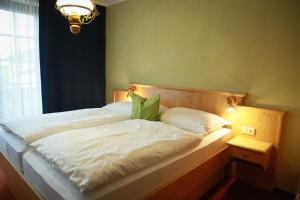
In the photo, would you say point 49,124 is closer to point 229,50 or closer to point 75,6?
point 75,6

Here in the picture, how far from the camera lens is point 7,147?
6.58 feet

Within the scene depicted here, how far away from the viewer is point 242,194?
2.29 meters

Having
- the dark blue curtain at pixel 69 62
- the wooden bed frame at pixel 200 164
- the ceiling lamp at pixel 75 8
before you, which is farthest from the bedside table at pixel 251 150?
the dark blue curtain at pixel 69 62

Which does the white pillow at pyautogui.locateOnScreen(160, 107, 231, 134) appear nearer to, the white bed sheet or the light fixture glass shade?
the white bed sheet

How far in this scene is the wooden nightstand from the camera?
2119 millimetres

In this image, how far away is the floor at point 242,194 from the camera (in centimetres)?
219

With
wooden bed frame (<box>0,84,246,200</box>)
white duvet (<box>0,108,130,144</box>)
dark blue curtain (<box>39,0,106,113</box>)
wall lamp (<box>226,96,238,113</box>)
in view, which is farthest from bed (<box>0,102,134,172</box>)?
wall lamp (<box>226,96,238,113</box>)

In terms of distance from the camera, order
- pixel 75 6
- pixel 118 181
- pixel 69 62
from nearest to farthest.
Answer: pixel 118 181
pixel 75 6
pixel 69 62

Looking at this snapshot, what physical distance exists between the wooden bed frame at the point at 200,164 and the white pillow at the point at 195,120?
242 mm

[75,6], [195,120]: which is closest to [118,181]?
[195,120]

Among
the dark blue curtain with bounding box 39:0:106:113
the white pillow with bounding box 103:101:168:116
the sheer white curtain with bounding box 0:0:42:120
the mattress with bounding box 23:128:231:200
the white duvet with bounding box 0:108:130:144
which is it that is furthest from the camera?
the dark blue curtain with bounding box 39:0:106:113

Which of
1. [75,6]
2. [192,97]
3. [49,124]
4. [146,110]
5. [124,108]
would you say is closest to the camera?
[75,6]

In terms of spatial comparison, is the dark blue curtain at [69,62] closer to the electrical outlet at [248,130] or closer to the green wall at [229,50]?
the green wall at [229,50]

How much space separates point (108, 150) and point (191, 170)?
76 centimetres
